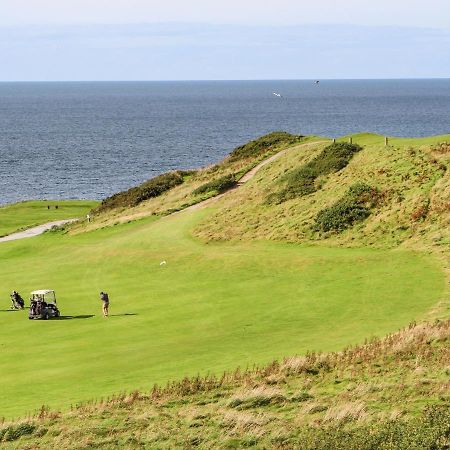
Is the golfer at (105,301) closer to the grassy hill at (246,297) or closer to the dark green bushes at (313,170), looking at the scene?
the grassy hill at (246,297)

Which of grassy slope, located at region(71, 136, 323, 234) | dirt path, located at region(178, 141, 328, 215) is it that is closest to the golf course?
dirt path, located at region(178, 141, 328, 215)

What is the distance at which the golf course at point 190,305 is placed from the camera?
2722 cm

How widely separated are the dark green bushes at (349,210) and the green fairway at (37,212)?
37.3 meters

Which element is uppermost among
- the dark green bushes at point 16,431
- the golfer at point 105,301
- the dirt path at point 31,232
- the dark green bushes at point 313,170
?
the dark green bushes at point 313,170

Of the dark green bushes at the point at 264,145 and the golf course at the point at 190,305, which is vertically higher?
the dark green bushes at the point at 264,145

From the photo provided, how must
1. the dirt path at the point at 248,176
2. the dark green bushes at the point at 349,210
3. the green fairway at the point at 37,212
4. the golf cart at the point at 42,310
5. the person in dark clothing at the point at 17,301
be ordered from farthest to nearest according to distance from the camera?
the green fairway at the point at 37,212, the dirt path at the point at 248,176, the dark green bushes at the point at 349,210, the person in dark clothing at the point at 17,301, the golf cart at the point at 42,310

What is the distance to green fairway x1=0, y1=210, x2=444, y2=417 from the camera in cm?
2720

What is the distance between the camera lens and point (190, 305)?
37688 millimetres

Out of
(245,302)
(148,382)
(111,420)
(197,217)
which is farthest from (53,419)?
(197,217)

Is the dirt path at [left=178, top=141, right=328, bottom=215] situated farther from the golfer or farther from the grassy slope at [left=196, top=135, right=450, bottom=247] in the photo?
the golfer

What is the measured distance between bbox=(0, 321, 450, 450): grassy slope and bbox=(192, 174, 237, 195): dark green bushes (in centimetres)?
4674

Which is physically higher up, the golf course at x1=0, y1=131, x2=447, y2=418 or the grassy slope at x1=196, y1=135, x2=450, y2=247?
the grassy slope at x1=196, y1=135, x2=450, y2=247

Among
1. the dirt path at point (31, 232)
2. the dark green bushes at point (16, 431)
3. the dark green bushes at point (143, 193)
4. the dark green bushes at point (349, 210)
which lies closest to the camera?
the dark green bushes at point (16, 431)

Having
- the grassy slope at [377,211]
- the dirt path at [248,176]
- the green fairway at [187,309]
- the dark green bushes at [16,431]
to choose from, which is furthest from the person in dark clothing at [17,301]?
the dirt path at [248,176]
